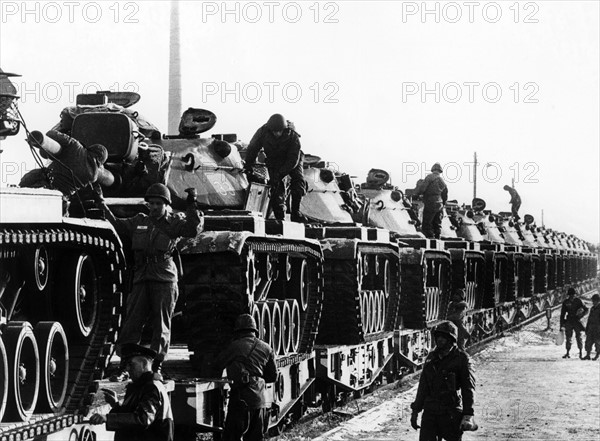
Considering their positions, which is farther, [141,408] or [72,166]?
[72,166]

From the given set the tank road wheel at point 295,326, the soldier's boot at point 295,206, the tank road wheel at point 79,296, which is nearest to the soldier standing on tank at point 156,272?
the tank road wheel at point 79,296

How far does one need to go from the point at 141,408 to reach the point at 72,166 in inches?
134

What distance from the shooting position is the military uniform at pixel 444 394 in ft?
31.0

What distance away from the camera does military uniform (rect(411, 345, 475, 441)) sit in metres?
9.44

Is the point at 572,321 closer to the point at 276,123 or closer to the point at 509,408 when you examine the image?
the point at 509,408

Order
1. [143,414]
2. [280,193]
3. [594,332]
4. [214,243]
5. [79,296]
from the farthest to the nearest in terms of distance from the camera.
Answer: [594,332] < [280,193] < [214,243] < [79,296] < [143,414]

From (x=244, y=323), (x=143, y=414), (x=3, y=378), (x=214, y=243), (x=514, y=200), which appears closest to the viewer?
(x=143, y=414)

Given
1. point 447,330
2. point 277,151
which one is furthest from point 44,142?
point 277,151

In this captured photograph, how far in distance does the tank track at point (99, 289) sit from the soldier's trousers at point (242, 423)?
1.36 m

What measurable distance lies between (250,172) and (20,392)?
253 inches

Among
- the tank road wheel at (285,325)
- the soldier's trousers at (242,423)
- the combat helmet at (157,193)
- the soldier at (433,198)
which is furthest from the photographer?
the soldier at (433,198)

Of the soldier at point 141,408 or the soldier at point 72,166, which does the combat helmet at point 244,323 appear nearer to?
the soldier at point 72,166

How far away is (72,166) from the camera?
1009 cm

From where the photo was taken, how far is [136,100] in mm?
13766
